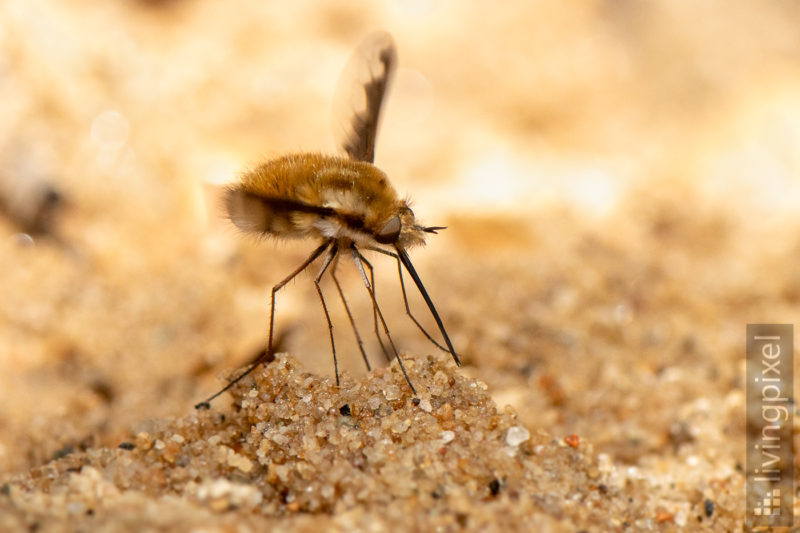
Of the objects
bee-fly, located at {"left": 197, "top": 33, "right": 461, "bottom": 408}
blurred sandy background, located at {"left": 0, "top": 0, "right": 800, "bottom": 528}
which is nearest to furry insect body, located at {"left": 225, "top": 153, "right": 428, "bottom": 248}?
bee-fly, located at {"left": 197, "top": 33, "right": 461, "bottom": 408}

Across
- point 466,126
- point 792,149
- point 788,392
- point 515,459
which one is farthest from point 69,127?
point 792,149

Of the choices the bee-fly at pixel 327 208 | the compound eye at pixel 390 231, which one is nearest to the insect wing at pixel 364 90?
the bee-fly at pixel 327 208

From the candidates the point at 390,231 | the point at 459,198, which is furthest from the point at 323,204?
the point at 459,198

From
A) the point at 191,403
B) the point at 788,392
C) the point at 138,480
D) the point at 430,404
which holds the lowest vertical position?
the point at 138,480

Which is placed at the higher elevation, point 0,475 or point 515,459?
point 515,459

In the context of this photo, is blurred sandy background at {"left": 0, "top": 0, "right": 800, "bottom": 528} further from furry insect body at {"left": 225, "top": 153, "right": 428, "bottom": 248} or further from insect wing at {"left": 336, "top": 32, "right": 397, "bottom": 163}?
furry insect body at {"left": 225, "top": 153, "right": 428, "bottom": 248}

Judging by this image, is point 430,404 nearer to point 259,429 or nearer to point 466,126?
point 259,429
